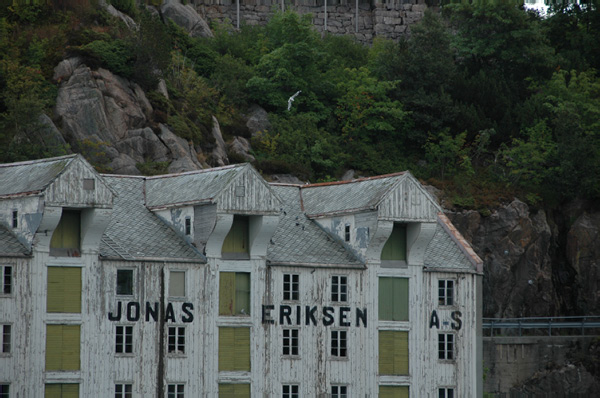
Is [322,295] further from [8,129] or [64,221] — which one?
[8,129]

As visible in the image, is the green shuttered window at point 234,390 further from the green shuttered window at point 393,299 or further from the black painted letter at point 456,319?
the black painted letter at point 456,319

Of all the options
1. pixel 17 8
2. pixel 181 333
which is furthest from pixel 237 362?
pixel 17 8

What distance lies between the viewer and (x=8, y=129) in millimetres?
78125

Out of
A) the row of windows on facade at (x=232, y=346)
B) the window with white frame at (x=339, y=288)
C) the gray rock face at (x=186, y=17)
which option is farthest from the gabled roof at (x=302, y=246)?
the gray rock face at (x=186, y=17)

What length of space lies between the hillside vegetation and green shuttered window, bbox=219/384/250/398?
2626 cm

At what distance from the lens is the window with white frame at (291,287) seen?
62781 millimetres

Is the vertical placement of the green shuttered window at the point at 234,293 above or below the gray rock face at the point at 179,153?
below

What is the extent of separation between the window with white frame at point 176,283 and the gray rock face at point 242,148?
2807 cm

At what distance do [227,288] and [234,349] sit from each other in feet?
9.80

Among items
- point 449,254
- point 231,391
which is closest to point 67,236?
point 231,391

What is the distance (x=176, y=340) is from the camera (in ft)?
→ 197

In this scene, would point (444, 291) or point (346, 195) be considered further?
point (346, 195)

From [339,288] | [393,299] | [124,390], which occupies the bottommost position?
[124,390]

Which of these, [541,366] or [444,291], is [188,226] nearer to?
[444,291]
